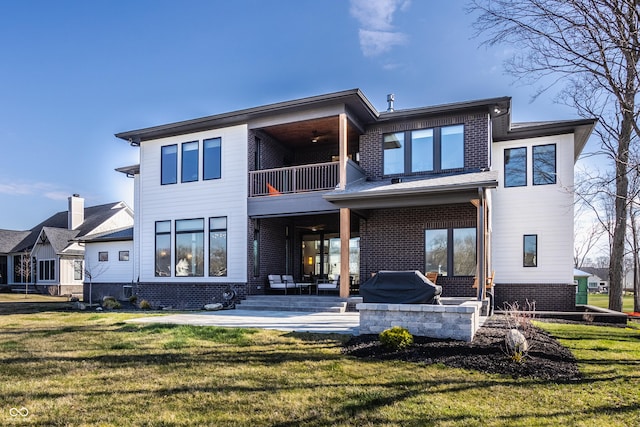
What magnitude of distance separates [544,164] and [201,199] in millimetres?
12649

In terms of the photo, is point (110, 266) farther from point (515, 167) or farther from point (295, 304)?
point (515, 167)

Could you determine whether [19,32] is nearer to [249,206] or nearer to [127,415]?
[249,206]

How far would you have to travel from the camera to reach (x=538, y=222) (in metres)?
14.9

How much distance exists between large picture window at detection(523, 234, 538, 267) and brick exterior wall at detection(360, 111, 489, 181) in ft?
13.0

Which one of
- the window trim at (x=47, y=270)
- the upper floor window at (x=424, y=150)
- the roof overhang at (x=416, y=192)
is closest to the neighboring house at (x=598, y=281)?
the upper floor window at (x=424, y=150)

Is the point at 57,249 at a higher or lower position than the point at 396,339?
higher

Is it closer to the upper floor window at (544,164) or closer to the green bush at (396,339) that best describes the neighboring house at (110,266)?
the green bush at (396,339)

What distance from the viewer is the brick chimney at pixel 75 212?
3072cm

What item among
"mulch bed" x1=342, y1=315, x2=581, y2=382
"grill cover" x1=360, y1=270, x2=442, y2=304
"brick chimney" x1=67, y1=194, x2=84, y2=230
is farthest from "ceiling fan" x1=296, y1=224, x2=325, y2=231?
"brick chimney" x1=67, y1=194, x2=84, y2=230

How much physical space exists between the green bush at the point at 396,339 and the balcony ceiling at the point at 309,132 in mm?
8272

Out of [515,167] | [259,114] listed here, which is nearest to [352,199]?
[259,114]

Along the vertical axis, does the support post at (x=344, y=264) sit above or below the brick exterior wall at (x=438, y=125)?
below

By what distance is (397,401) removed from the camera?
446 centimetres

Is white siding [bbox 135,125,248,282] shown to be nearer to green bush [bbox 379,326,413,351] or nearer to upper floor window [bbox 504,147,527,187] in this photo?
green bush [bbox 379,326,413,351]
